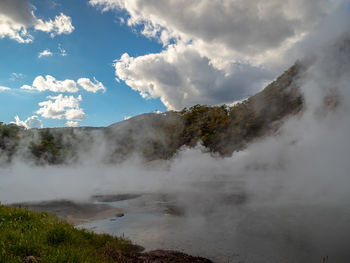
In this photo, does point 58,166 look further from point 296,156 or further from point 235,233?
point 235,233

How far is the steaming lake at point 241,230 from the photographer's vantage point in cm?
737

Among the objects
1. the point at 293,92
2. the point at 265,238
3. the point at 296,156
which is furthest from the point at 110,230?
the point at 293,92

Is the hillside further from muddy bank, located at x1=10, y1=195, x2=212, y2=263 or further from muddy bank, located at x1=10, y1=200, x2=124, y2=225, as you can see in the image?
muddy bank, located at x1=10, y1=200, x2=124, y2=225

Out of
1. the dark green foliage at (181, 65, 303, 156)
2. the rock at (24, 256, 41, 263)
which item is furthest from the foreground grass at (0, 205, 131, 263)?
the dark green foliage at (181, 65, 303, 156)

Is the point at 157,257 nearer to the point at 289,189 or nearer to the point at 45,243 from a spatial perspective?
the point at 45,243

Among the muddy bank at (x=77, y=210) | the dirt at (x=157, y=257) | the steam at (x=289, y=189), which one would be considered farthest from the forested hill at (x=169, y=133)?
the dirt at (x=157, y=257)

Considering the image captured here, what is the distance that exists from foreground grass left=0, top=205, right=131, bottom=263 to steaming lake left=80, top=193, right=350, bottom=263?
1.44m

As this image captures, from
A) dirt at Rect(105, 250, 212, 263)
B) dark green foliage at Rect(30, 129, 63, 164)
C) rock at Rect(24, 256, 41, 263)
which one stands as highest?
dark green foliage at Rect(30, 129, 63, 164)

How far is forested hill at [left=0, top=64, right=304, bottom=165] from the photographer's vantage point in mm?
40094

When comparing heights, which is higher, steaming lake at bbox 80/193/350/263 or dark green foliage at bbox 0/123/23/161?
dark green foliage at bbox 0/123/23/161

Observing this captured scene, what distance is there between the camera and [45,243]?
5438 mm

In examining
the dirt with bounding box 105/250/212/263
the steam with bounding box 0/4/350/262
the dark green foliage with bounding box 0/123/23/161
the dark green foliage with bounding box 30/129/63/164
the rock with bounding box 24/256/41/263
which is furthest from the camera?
the dark green foliage with bounding box 30/129/63/164

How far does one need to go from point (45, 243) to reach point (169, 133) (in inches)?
2175

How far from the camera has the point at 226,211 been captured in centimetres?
1251
